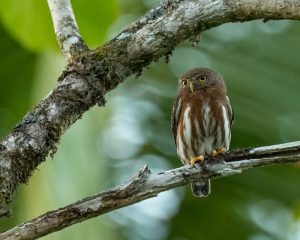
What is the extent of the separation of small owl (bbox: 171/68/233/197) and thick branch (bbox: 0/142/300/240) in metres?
1.87

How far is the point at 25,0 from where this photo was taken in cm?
438

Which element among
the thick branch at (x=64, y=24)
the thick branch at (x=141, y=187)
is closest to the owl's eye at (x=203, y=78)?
the thick branch at (x=64, y=24)

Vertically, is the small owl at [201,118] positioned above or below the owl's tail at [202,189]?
above

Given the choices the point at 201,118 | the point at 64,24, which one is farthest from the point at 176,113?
the point at 64,24

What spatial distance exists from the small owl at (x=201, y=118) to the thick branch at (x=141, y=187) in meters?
1.87

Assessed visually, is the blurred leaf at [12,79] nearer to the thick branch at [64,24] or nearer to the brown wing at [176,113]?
the brown wing at [176,113]

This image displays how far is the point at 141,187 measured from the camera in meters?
3.63

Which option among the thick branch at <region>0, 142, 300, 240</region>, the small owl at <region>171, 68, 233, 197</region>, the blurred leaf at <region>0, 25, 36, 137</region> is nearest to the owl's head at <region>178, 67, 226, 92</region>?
the small owl at <region>171, 68, 233, 197</region>

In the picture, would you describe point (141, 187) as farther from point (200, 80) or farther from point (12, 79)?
point (12, 79)

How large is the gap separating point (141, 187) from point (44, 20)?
1.30 meters

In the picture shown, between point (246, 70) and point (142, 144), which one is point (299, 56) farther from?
point (142, 144)

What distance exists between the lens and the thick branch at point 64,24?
167 inches

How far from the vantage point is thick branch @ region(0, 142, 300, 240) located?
11.5ft

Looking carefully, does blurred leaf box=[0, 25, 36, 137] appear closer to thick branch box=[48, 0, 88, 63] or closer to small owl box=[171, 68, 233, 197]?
small owl box=[171, 68, 233, 197]
